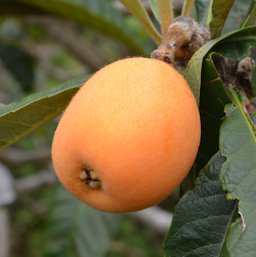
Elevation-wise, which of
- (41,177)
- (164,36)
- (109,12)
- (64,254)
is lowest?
(41,177)

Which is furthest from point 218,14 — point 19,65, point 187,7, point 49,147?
point 49,147

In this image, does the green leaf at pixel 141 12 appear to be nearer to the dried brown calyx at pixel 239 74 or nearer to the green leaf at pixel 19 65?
the dried brown calyx at pixel 239 74

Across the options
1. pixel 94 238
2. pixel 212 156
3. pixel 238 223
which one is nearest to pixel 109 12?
pixel 94 238

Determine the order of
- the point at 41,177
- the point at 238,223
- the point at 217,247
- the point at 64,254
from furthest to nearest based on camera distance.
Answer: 1. the point at 41,177
2. the point at 64,254
3. the point at 217,247
4. the point at 238,223

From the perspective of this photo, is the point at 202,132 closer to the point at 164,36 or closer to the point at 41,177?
the point at 164,36

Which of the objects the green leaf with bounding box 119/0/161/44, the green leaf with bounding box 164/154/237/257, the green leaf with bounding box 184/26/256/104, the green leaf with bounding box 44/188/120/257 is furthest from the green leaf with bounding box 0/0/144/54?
the green leaf with bounding box 164/154/237/257

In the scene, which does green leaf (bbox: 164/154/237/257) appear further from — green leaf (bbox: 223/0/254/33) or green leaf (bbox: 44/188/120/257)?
green leaf (bbox: 44/188/120/257)
